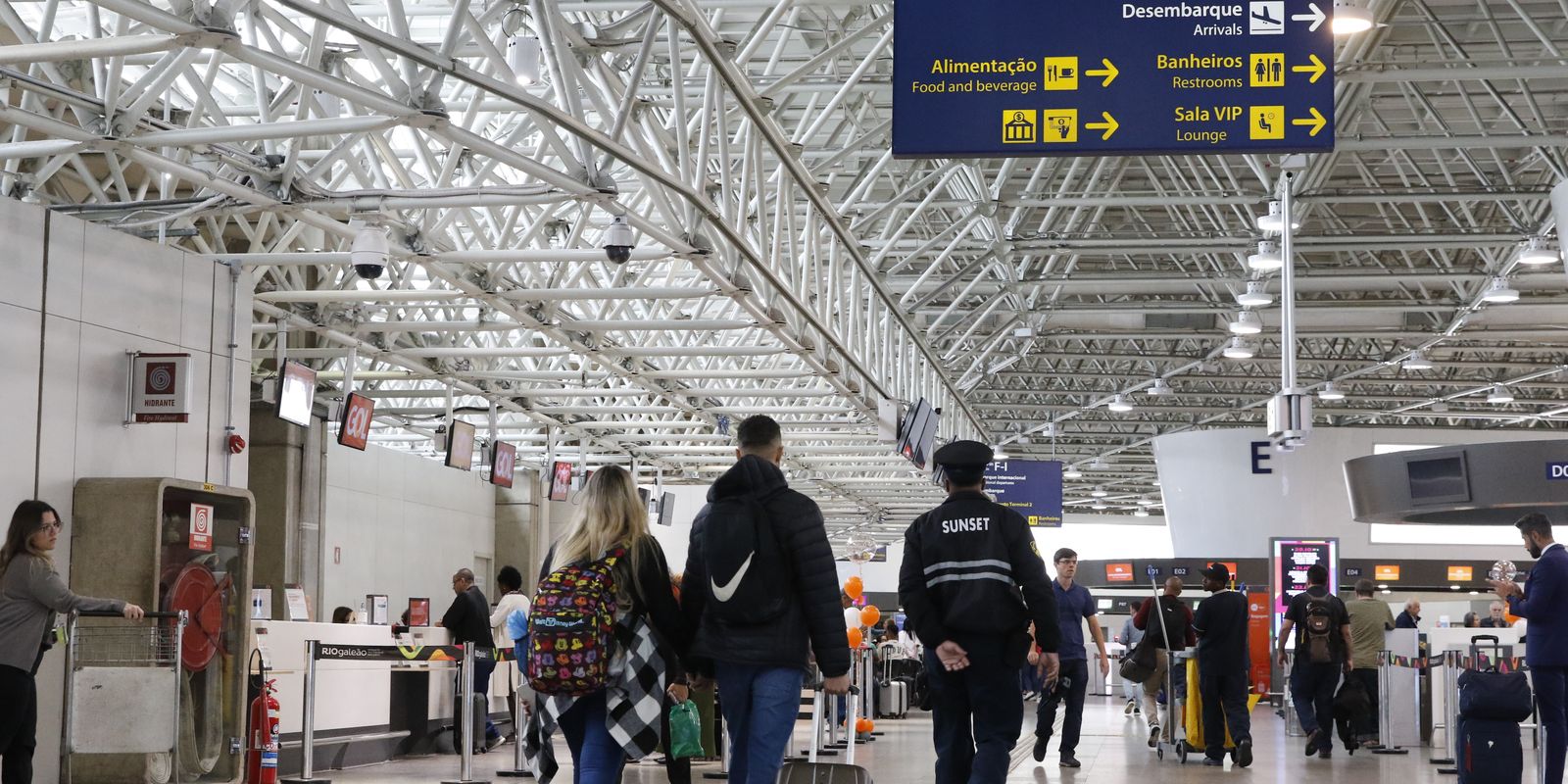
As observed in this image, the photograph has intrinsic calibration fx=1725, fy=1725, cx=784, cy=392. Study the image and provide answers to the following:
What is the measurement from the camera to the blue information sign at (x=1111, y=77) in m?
9.84

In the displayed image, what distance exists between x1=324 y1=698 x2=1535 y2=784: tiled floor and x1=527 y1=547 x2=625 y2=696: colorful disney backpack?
560cm

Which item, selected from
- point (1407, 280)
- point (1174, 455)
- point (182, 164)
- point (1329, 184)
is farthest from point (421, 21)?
point (1174, 455)

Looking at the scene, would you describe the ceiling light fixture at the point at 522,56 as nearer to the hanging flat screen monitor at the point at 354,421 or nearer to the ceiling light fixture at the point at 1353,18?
the ceiling light fixture at the point at 1353,18

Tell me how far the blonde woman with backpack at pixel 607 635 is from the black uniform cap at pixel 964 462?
1501 mm

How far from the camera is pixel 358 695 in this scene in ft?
44.6

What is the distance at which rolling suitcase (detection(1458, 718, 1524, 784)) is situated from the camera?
31.0ft

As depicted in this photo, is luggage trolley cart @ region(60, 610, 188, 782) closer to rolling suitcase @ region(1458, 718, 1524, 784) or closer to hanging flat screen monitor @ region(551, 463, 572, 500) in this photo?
rolling suitcase @ region(1458, 718, 1524, 784)

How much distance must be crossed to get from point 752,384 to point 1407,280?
924 cm

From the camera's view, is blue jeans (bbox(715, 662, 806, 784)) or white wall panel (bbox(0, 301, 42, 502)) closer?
blue jeans (bbox(715, 662, 806, 784))

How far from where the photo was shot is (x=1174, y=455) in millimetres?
34125

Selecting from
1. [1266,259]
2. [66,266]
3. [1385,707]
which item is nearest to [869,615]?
[1385,707]

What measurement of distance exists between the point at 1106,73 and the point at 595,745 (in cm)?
562

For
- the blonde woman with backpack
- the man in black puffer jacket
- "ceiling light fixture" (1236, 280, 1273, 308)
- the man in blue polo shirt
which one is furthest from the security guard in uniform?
"ceiling light fixture" (1236, 280, 1273, 308)

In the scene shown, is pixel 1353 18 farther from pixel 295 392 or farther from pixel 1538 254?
pixel 295 392
